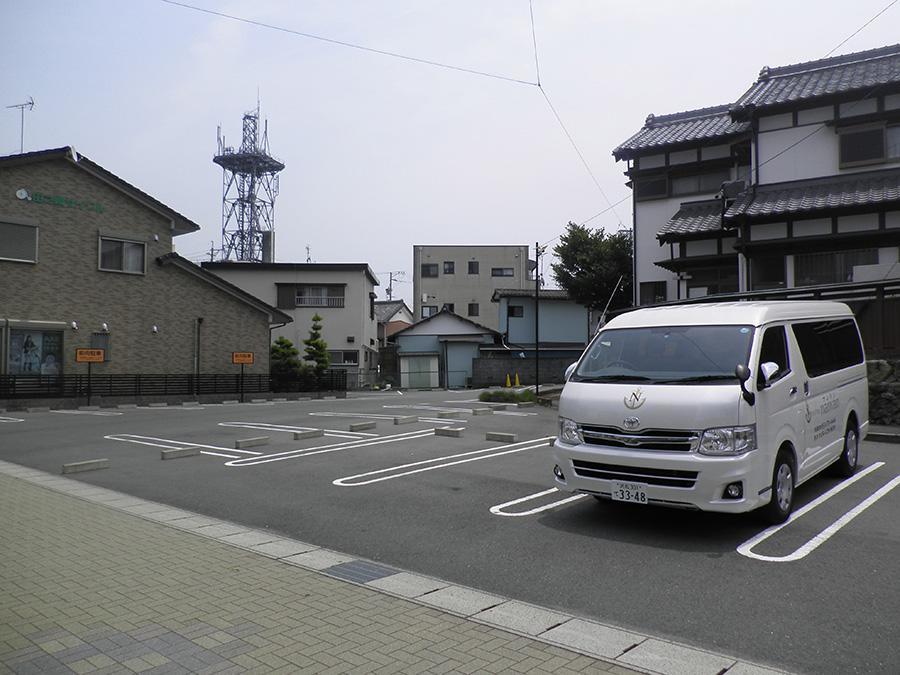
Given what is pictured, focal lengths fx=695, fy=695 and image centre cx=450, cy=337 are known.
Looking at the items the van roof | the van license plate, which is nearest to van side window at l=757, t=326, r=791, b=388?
the van roof

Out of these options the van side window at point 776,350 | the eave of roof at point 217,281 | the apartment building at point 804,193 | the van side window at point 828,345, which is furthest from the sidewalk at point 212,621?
the eave of roof at point 217,281

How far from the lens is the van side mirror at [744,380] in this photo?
601cm

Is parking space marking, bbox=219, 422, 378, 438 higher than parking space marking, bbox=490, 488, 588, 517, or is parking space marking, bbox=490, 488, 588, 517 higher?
parking space marking, bbox=219, 422, 378, 438

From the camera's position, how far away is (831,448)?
7.95 m

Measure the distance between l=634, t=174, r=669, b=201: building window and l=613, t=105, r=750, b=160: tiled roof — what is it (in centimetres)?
109

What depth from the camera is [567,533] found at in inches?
254

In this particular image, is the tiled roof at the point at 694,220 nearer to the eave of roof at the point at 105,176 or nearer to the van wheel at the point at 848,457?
the van wheel at the point at 848,457

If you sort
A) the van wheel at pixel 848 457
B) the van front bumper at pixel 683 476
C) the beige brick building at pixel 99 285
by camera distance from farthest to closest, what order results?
1. the beige brick building at pixel 99 285
2. the van wheel at pixel 848 457
3. the van front bumper at pixel 683 476

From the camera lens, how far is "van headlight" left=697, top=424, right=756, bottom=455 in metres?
5.87

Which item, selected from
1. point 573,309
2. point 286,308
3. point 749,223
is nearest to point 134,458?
point 749,223

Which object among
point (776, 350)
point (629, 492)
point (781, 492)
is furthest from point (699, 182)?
point (629, 492)

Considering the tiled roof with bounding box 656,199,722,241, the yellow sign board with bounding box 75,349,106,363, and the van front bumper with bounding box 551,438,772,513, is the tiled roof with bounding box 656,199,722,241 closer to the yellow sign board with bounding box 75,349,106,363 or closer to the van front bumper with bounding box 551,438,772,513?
the van front bumper with bounding box 551,438,772,513

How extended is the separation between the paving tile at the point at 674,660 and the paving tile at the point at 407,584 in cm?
163

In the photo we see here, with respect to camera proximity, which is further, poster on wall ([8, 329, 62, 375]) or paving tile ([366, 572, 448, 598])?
poster on wall ([8, 329, 62, 375])
